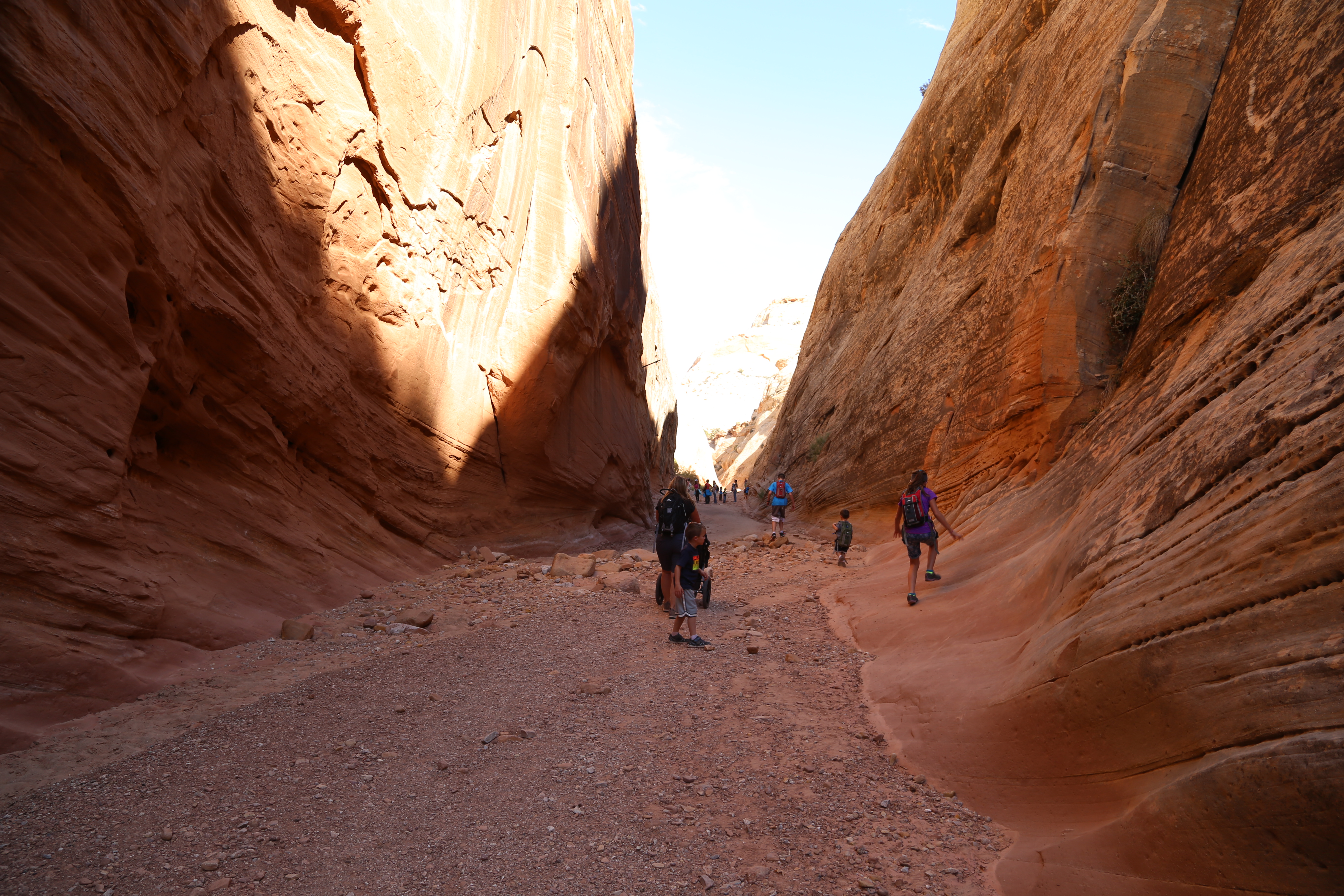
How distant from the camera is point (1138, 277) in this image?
948 centimetres

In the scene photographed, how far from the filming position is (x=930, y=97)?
67.6 ft

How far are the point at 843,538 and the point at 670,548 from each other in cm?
533

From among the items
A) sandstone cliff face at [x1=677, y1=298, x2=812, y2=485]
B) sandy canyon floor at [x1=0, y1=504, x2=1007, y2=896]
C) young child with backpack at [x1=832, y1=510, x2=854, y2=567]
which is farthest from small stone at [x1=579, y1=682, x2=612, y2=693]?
sandstone cliff face at [x1=677, y1=298, x2=812, y2=485]

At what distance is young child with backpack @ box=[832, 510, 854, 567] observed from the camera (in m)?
12.2

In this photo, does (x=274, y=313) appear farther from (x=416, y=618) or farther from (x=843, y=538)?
(x=843, y=538)

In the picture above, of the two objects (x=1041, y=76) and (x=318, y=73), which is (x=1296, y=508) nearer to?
(x=318, y=73)

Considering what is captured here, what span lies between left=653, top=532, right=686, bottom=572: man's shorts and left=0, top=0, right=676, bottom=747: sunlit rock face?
3943 millimetres

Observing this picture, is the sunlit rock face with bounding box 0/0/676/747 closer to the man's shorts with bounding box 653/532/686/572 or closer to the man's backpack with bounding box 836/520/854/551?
the man's shorts with bounding box 653/532/686/572

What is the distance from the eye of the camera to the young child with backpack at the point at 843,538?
40.0ft

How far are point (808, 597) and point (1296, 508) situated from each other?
7025 mm

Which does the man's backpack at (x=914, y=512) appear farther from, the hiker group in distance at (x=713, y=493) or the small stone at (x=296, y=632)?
the hiker group in distance at (x=713, y=493)

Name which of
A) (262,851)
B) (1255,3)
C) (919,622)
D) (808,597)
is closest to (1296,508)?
(919,622)

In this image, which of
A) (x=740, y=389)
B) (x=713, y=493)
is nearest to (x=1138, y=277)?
(x=713, y=493)

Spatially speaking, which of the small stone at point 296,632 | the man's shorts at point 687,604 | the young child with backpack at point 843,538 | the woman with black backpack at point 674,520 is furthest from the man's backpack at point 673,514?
the young child with backpack at point 843,538
